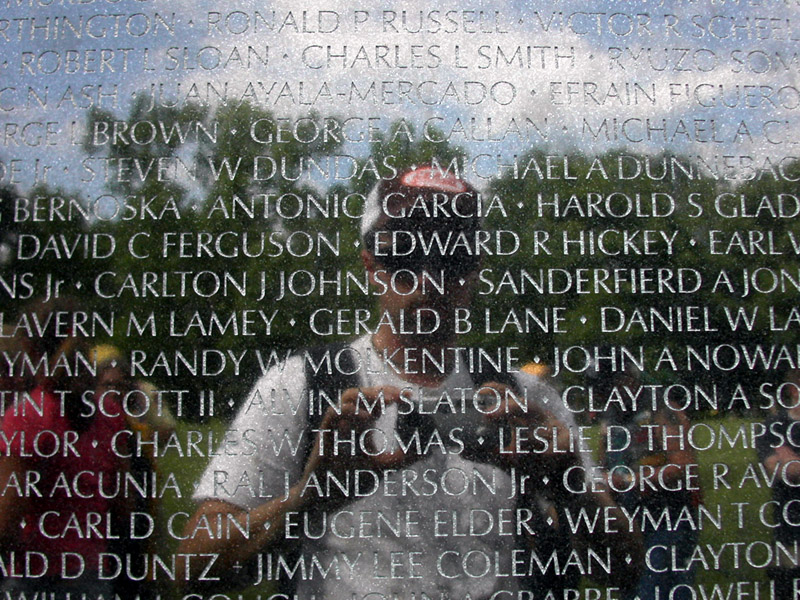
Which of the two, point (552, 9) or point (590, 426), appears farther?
point (552, 9)

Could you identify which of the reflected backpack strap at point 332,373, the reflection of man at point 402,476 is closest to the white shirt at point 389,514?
the reflection of man at point 402,476

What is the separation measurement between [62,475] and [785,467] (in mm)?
3417

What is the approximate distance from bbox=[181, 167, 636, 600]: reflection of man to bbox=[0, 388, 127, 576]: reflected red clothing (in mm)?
444

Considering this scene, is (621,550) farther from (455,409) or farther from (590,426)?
(455,409)

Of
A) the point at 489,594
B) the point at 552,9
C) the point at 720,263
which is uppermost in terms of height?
the point at 552,9

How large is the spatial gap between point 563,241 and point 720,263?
2.53 feet

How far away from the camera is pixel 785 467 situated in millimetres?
3627

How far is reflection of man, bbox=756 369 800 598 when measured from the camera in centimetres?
360

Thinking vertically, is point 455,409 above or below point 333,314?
below

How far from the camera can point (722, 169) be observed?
3.80m

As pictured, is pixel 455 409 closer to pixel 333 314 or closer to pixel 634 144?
pixel 333 314

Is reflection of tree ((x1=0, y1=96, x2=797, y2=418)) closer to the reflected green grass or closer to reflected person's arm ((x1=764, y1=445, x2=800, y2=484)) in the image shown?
the reflected green grass

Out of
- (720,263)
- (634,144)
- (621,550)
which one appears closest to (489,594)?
(621,550)

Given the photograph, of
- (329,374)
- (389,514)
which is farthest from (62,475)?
(389,514)
